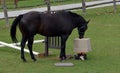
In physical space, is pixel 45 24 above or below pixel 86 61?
above

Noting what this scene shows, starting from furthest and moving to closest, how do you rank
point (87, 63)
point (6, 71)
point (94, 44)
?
point (94, 44)
point (87, 63)
point (6, 71)

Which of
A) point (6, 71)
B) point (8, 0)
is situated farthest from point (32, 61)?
point (8, 0)

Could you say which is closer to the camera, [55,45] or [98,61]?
[98,61]

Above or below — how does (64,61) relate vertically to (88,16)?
above

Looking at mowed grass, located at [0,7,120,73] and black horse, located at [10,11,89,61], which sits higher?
black horse, located at [10,11,89,61]

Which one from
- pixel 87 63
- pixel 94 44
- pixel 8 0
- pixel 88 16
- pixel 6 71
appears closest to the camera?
pixel 6 71

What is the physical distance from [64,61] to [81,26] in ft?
3.79

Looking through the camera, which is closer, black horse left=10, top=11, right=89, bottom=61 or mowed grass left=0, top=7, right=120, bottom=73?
mowed grass left=0, top=7, right=120, bottom=73

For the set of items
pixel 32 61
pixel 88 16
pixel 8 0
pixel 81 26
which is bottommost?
pixel 8 0

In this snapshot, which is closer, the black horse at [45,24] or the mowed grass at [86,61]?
the mowed grass at [86,61]

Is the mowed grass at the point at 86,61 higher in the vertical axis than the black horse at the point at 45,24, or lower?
lower

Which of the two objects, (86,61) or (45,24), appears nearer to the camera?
(45,24)

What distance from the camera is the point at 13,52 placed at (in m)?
14.6

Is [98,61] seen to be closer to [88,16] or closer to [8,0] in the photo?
[88,16]
